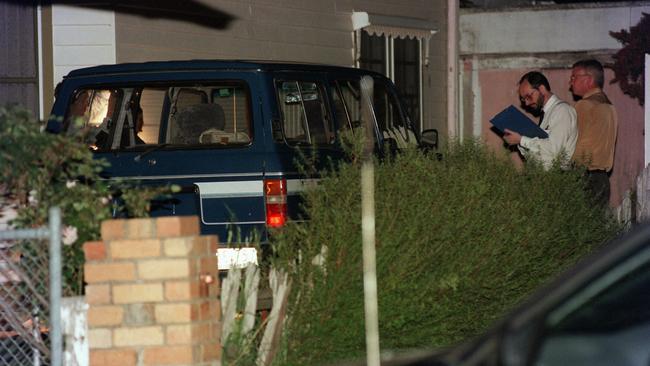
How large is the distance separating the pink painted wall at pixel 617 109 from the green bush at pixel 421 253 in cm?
909

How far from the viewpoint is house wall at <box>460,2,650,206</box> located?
1844cm

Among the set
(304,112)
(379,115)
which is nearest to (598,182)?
(379,115)

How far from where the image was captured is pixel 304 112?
33.8 feet

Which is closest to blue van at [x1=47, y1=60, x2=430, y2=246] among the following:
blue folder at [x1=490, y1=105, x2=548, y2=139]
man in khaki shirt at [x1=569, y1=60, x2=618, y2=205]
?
blue folder at [x1=490, y1=105, x2=548, y2=139]

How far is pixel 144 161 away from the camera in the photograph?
9641mm

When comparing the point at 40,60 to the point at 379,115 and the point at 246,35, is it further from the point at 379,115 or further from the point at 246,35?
the point at 379,115

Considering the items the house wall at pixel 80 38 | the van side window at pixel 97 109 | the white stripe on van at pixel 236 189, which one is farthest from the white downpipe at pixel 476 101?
the white stripe on van at pixel 236 189

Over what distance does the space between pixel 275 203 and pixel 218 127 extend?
41.1 inches

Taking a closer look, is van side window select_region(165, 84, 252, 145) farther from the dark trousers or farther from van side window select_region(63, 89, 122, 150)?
the dark trousers

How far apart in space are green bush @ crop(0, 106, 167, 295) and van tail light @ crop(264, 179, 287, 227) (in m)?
2.28

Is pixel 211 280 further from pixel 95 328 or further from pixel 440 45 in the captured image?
pixel 440 45

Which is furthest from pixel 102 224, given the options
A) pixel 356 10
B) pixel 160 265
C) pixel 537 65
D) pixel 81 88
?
pixel 537 65

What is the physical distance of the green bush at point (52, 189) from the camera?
6840mm

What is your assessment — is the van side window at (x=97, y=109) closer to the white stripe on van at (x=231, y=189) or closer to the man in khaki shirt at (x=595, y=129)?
the white stripe on van at (x=231, y=189)
